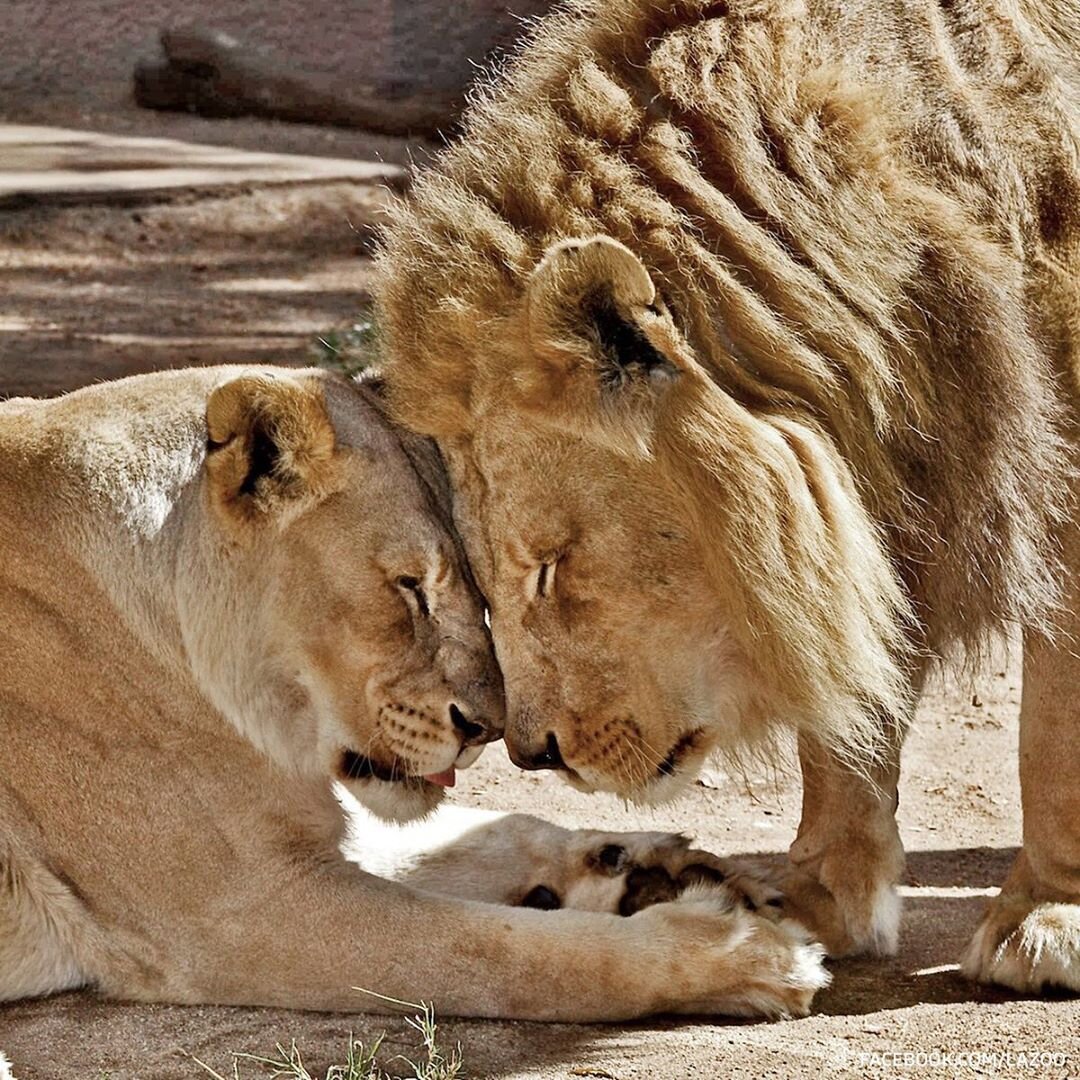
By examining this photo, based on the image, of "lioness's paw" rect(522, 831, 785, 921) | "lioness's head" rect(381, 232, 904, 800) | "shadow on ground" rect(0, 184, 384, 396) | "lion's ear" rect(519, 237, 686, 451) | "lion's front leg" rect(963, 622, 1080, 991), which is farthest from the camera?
"shadow on ground" rect(0, 184, 384, 396)

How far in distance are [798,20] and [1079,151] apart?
0.54 metres

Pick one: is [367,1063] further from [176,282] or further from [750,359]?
[176,282]

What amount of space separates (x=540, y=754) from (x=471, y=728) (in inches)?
8.2

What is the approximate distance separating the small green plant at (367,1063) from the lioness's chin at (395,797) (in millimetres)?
435

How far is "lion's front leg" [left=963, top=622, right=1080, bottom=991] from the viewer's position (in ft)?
11.9

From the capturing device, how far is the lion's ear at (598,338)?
3.02 metres

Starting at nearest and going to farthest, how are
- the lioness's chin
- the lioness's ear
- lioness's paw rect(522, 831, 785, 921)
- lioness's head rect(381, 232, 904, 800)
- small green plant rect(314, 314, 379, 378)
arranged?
lioness's head rect(381, 232, 904, 800)
the lioness's ear
the lioness's chin
lioness's paw rect(522, 831, 785, 921)
small green plant rect(314, 314, 379, 378)

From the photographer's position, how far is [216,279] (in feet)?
32.4

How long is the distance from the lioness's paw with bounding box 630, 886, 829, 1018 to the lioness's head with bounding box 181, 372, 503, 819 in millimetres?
497

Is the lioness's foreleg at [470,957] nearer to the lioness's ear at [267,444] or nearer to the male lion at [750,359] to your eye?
the male lion at [750,359]

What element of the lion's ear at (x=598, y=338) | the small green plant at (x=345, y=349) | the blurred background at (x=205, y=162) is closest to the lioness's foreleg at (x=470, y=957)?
the lion's ear at (x=598, y=338)

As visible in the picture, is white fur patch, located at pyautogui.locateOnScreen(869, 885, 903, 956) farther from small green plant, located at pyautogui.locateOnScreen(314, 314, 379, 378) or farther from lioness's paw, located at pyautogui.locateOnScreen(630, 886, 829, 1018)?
small green plant, located at pyautogui.locateOnScreen(314, 314, 379, 378)

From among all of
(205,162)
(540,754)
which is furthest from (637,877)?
(205,162)

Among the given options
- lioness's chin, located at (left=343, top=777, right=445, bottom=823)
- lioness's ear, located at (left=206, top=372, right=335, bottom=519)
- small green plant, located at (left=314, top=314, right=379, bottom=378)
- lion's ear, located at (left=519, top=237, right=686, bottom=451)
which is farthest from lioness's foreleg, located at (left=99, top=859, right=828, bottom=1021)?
small green plant, located at (left=314, top=314, right=379, bottom=378)
